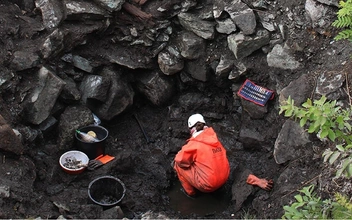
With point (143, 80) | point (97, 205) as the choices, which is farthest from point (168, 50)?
point (97, 205)

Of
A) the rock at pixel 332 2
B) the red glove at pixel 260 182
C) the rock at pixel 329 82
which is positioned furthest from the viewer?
the rock at pixel 332 2

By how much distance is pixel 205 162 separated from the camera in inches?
251

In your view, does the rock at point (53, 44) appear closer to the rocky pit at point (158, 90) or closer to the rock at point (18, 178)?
the rocky pit at point (158, 90)

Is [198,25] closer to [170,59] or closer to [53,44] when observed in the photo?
[170,59]

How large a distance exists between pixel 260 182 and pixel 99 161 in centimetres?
221

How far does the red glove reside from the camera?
6.29 m

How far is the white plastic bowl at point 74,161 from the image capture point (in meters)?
6.57

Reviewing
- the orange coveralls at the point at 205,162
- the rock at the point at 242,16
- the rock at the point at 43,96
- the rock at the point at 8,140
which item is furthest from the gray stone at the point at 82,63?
the rock at the point at 242,16

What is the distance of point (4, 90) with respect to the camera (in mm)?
6559

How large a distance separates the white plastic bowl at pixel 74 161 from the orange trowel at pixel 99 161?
0.25ft

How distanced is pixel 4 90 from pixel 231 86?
3302mm

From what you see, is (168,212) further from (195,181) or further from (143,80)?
(143,80)

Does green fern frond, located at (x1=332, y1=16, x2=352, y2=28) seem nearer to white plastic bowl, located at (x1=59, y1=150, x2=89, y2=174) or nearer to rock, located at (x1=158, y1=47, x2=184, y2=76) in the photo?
rock, located at (x1=158, y1=47, x2=184, y2=76)

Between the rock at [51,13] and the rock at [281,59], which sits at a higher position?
the rock at [51,13]
